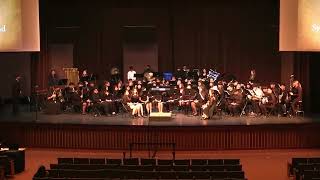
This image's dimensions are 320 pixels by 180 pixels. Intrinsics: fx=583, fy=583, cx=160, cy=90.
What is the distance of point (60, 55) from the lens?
89.8 ft

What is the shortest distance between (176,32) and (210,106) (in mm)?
7105

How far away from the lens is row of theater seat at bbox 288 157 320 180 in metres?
13.2

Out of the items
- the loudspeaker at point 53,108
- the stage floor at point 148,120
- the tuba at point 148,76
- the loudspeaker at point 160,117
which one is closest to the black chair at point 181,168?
the stage floor at point 148,120

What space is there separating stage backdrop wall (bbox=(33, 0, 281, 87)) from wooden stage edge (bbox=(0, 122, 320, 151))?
Answer: 274 inches

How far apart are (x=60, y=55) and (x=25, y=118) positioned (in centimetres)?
663

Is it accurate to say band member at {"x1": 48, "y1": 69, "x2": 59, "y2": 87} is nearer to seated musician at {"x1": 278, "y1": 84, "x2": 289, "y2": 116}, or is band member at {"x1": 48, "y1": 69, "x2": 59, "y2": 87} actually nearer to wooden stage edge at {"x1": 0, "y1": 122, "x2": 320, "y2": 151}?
wooden stage edge at {"x1": 0, "y1": 122, "x2": 320, "y2": 151}

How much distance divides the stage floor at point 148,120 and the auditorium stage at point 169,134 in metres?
0.03

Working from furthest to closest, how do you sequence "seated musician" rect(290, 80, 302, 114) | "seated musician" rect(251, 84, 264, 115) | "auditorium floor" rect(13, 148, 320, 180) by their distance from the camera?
"seated musician" rect(251, 84, 264, 115) < "seated musician" rect(290, 80, 302, 114) < "auditorium floor" rect(13, 148, 320, 180)

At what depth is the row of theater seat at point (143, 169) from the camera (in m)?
13.3

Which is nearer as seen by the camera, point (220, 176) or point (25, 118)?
point (220, 176)

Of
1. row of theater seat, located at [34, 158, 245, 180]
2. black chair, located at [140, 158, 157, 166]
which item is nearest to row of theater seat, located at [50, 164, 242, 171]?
row of theater seat, located at [34, 158, 245, 180]

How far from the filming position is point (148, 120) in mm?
20859

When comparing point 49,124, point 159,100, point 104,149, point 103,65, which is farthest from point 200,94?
point 103,65

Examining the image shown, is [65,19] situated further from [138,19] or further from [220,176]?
[220,176]
